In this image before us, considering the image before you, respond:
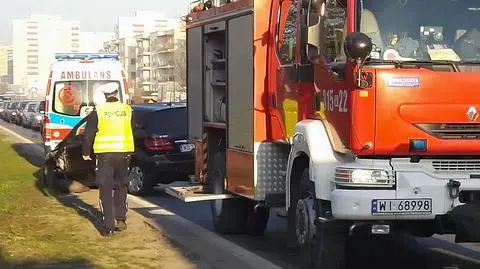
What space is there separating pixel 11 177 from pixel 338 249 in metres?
11.1

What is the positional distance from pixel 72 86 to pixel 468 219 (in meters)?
13.4

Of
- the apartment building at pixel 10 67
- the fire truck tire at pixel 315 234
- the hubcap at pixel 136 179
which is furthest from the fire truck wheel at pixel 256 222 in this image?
the apartment building at pixel 10 67

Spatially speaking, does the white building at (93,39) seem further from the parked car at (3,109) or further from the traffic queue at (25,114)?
the traffic queue at (25,114)

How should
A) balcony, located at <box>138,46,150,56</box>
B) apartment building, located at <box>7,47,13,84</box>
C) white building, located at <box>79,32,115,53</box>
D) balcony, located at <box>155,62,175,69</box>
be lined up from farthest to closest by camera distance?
apartment building, located at <box>7,47,13,84</box>
balcony, located at <box>138,46,150,56</box>
white building, located at <box>79,32,115,53</box>
balcony, located at <box>155,62,175,69</box>

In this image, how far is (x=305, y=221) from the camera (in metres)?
6.79

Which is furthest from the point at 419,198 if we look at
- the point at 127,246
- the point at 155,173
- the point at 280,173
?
the point at 155,173

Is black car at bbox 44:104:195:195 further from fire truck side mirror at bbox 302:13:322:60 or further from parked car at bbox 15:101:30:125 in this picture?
parked car at bbox 15:101:30:125

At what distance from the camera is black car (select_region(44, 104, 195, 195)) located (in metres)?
13.8

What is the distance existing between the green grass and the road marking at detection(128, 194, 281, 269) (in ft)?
2.01

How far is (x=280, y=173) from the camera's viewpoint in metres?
7.98

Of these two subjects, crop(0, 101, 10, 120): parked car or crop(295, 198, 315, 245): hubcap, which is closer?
crop(295, 198, 315, 245): hubcap

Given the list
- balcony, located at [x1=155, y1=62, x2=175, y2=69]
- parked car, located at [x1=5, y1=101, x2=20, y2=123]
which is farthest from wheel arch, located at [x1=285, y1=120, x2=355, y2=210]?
balcony, located at [x1=155, y1=62, x2=175, y2=69]

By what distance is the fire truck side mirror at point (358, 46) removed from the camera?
18.7 ft

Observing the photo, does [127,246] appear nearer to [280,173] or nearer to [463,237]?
[280,173]
